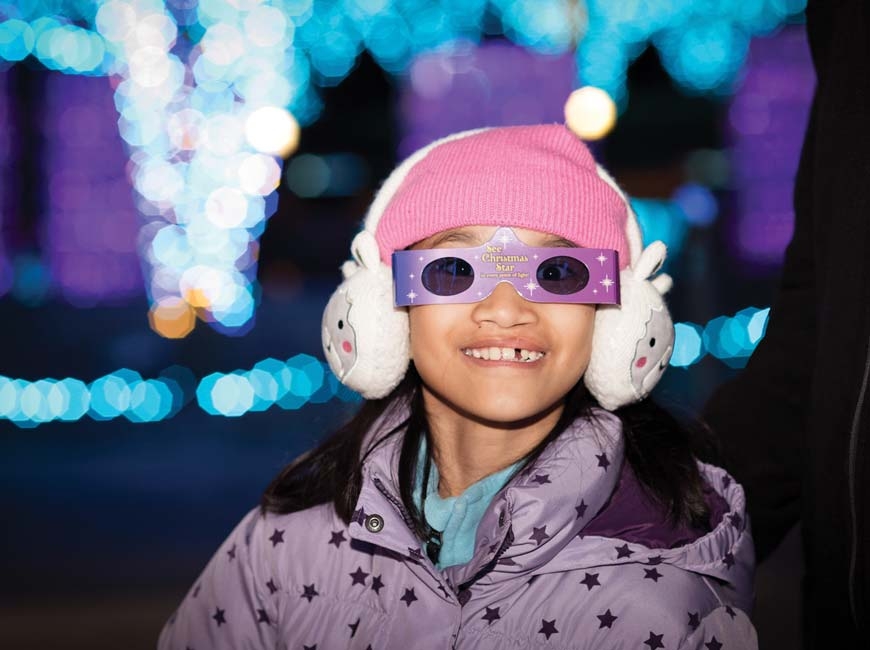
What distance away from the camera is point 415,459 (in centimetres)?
185

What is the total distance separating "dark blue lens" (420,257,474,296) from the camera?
1.63 m

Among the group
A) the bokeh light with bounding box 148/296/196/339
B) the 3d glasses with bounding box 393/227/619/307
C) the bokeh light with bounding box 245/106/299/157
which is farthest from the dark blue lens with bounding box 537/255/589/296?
the bokeh light with bounding box 245/106/299/157

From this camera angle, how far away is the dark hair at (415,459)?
1.71 metres

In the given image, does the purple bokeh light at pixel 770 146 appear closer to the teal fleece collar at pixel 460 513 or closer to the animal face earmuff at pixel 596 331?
the animal face earmuff at pixel 596 331

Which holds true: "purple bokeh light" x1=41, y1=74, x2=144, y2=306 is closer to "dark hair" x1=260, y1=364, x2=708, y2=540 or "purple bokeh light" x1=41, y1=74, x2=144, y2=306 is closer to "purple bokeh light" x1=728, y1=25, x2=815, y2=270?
"purple bokeh light" x1=728, y1=25, x2=815, y2=270

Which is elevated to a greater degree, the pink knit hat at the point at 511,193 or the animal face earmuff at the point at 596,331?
the pink knit hat at the point at 511,193

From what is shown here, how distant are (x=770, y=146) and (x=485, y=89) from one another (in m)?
3.23

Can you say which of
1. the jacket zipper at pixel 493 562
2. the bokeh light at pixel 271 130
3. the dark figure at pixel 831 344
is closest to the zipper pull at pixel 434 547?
the jacket zipper at pixel 493 562

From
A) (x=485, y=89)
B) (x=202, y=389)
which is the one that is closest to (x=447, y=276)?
(x=202, y=389)

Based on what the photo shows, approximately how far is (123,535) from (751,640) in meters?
3.48

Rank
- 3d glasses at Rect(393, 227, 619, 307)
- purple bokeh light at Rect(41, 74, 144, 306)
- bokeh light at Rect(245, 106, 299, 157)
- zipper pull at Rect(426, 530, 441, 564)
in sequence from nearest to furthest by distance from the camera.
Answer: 1. 3d glasses at Rect(393, 227, 619, 307)
2. zipper pull at Rect(426, 530, 441, 564)
3. purple bokeh light at Rect(41, 74, 144, 306)
4. bokeh light at Rect(245, 106, 299, 157)

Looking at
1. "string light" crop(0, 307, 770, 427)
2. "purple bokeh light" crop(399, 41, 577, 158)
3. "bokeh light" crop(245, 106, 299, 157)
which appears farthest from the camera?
"bokeh light" crop(245, 106, 299, 157)

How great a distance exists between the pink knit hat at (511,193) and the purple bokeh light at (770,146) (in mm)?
8172

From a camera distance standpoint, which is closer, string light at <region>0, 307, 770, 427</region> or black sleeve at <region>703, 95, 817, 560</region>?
black sleeve at <region>703, 95, 817, 560</region>
